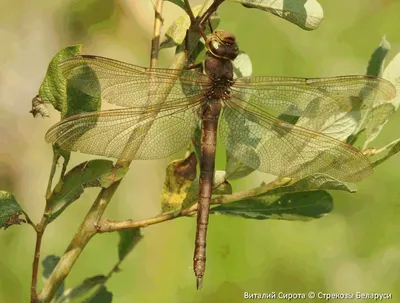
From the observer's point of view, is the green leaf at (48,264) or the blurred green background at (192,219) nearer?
the green leaf at (48,264)

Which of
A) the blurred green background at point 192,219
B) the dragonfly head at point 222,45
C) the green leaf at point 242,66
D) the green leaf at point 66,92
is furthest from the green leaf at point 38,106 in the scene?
the blurred green background at point 192,219

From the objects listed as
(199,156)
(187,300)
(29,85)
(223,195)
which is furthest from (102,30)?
(223,195)

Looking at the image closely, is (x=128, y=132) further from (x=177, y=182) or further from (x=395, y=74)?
(x=395, y=74)

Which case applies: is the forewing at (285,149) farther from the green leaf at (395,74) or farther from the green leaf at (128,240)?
the green leaf at (128,240)

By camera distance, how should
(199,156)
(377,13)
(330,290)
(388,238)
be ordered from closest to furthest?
(199,156) → (330,290) → (388,238) → (377,13)

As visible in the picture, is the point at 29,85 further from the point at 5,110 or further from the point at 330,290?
the point at 330,290
